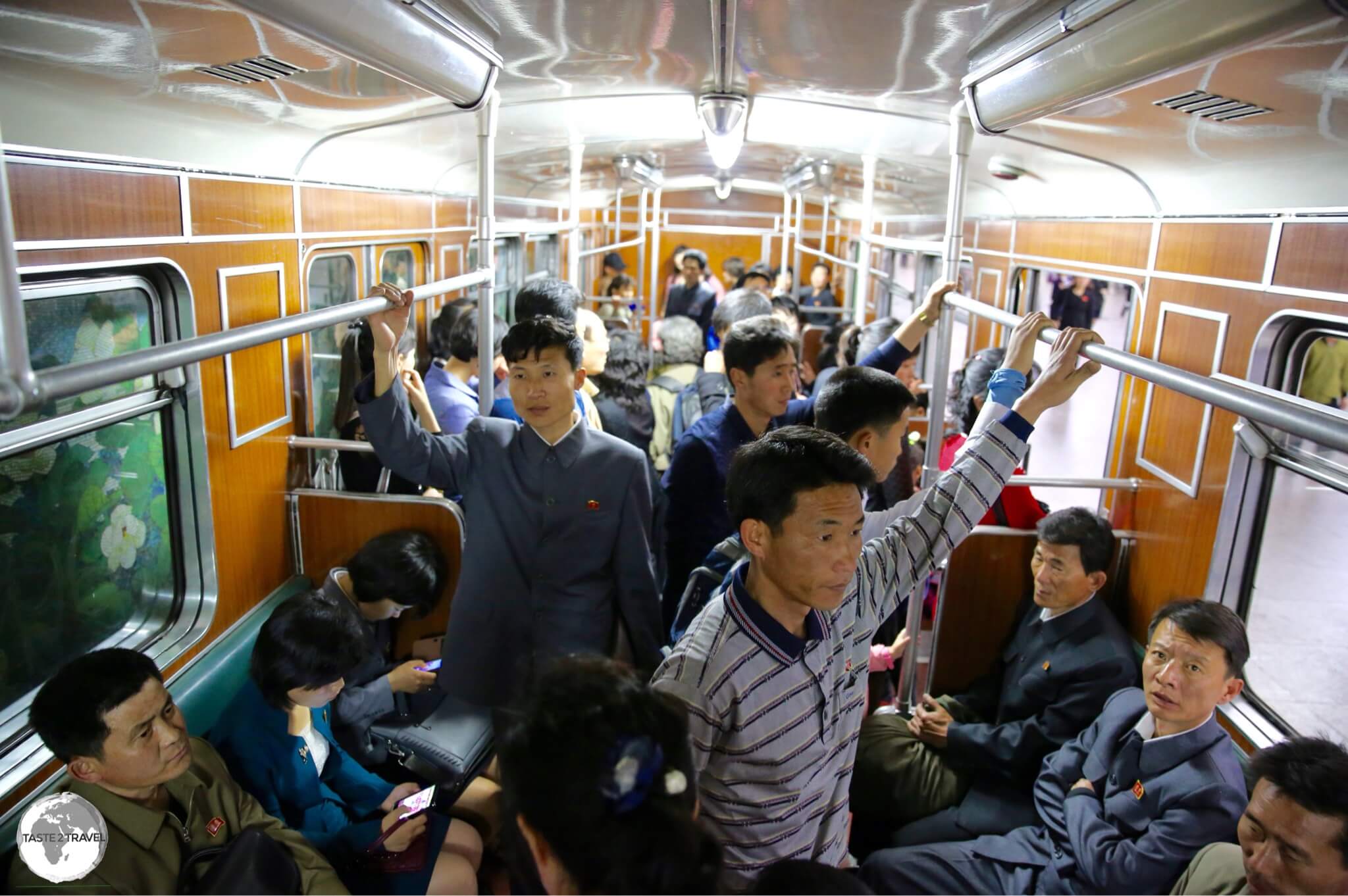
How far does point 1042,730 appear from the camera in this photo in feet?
9.20

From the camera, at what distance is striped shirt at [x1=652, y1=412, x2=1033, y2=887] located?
5.26 feet

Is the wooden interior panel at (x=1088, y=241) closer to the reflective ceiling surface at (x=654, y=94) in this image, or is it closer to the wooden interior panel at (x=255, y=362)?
the reflective ceiling surface at (x=654, y=94)

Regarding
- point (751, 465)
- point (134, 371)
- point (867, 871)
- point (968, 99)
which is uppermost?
point (968, 99)

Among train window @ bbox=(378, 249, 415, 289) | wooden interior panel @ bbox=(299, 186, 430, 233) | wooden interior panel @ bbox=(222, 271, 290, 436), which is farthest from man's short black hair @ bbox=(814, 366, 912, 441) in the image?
train window @ bbox=(378, 249, 415, 289)

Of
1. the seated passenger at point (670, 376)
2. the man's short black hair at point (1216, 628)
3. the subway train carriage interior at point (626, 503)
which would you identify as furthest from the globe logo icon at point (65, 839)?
the seated passenger at point (670, 376)

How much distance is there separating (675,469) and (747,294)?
289 centimetres

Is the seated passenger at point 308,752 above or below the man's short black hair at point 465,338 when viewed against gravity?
below

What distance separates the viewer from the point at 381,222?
16.1ft

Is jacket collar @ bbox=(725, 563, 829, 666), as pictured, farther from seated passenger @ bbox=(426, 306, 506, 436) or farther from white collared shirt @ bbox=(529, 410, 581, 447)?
seated passenger @ bbox=(426, 306, 506, 436)

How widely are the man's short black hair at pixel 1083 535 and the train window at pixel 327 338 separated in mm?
3265

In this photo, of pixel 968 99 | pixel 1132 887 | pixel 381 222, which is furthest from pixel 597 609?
pixel 381 222

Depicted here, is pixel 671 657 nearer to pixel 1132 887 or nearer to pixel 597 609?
pixel 597 609

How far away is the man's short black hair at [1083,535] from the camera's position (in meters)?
3.00

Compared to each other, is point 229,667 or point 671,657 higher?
point 671,657
